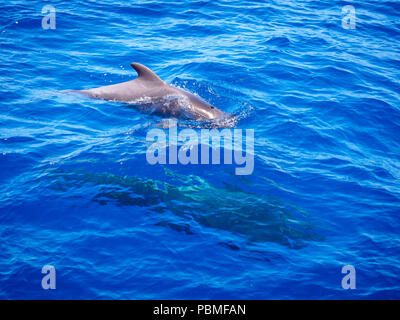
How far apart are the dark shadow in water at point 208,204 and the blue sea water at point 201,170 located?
0.12 ft

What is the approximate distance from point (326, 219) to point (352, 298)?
2.24 meters

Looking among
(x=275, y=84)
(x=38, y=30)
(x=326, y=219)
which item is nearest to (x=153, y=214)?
(x=326, y=219)

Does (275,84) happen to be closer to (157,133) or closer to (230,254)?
(157,133)

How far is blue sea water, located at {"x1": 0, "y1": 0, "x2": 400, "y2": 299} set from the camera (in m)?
8.20

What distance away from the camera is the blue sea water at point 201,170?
8203 mm

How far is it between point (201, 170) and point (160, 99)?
10.2ft

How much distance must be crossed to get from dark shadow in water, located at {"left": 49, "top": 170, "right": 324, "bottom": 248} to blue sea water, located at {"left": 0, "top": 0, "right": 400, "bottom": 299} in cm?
4

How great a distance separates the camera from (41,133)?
40.3 feet

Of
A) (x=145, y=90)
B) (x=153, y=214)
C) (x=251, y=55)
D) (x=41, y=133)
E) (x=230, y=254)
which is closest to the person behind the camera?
(x=230, y=254)
